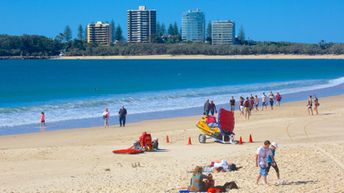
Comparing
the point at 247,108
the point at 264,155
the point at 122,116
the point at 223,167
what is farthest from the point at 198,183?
the point at 247,108

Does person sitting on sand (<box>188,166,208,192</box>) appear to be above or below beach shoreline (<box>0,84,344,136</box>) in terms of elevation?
above

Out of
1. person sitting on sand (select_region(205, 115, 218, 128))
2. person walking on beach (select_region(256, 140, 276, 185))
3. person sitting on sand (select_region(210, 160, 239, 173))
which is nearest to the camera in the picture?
person walking on beach (select_region(256, 140, 276, 185))

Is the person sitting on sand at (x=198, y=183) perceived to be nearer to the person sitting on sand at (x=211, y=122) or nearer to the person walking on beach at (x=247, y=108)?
the person sitting on sand at (x=211, y=122)

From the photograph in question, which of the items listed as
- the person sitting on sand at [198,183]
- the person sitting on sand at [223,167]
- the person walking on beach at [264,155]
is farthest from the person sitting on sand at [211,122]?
the person sitting on sand at [198,183]

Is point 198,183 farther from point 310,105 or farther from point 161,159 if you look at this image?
point 310,105

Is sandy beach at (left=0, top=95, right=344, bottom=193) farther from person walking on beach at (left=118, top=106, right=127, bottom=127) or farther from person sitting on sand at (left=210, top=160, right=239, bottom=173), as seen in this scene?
person walking on beach at (left=118, top=106, right=127, bottom=127)

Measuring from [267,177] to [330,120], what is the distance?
44.5ft

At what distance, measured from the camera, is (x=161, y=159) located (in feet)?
61.9

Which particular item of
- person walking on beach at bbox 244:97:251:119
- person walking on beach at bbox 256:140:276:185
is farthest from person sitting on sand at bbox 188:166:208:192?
person walking on beach at bbox 244:97:251:119

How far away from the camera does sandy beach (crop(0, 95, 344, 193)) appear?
1513 centimetres


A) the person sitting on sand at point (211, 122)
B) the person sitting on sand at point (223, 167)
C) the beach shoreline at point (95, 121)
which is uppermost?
the person sitting on sand at point (211, 122)

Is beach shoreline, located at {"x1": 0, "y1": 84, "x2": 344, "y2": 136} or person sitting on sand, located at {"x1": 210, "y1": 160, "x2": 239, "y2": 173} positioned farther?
beach shoreline, located at {"x1": 0, "y1": 84, "x2": 344, "y2": 136}

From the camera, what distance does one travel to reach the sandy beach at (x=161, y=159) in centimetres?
1513

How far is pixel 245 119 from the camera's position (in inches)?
1203
